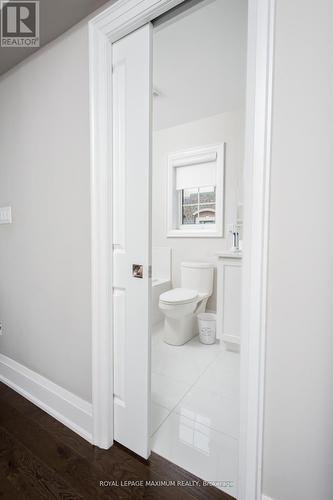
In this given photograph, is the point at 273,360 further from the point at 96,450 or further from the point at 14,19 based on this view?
the point at 14,19

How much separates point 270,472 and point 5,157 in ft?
7.79

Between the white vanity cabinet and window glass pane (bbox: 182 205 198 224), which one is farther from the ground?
window glass pane (bbox: 182 205 198 224)

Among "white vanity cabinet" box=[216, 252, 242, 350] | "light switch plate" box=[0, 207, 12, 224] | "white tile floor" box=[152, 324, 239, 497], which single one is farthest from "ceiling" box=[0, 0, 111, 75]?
"white tile floor" box=[152, 324, 239, 497]

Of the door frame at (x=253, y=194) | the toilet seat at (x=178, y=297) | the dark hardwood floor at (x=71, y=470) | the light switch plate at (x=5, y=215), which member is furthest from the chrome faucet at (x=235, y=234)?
the light switch plate at (x=5, y=215)

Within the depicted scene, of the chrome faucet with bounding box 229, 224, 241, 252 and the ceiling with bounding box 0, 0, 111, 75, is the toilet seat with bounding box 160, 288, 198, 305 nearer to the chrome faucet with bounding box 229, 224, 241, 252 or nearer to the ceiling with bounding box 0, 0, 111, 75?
the chrome faucet with bounding box 229, 224, 241, 252

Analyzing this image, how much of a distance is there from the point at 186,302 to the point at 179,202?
63.5 inches

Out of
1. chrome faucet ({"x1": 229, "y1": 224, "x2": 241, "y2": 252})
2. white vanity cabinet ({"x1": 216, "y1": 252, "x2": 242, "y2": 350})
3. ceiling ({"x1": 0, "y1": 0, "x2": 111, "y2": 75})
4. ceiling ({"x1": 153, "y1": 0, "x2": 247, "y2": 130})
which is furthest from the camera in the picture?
chrome faucet ({"x1": 229, "y1": 224, "x2": 241, "y2": 252})

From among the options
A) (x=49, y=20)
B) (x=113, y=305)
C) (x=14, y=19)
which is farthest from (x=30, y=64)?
(x=113, y=305)

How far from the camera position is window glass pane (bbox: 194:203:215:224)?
305 centimetres

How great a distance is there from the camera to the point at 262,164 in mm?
807

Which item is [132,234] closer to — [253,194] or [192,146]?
[253,194]

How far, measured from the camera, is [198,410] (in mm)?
1524

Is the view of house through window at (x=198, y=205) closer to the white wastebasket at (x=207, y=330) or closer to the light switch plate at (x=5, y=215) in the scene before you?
the white wastebasket at (x=207, y=330)

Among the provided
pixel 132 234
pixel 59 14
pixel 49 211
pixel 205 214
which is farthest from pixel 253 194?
pixel 205 214
